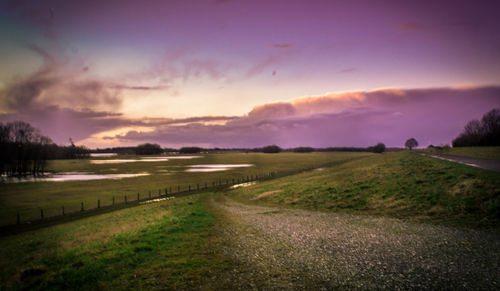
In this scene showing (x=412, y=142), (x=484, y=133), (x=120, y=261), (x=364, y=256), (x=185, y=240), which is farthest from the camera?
(x=412, y=142)

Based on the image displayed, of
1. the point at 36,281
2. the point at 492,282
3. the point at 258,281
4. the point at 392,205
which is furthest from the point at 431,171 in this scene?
the point at 36,281

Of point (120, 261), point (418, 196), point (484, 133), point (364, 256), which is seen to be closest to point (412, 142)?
point (484, 133)

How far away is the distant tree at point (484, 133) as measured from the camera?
8622 centimetres

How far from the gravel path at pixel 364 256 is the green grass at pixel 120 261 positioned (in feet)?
6.12

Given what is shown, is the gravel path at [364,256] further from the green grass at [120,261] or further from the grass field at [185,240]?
the green grass at [120,261]

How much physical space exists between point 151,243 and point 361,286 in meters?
12.9

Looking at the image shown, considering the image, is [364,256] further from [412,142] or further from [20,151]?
[412,142]

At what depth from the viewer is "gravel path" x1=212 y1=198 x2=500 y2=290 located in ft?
31.5

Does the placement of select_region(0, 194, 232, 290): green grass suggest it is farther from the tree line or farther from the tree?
the tree

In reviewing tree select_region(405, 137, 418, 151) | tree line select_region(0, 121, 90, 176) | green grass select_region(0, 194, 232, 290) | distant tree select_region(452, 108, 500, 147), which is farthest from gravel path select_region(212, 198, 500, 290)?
tree select_region(405, 137, 418, 151)

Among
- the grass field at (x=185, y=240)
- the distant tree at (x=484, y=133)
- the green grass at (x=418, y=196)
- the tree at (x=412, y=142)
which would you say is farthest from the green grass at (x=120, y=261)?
the tree at (x=412, y=142)

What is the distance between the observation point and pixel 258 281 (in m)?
10.1

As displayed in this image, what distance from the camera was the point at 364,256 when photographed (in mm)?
12117

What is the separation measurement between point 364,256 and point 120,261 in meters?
13.3
